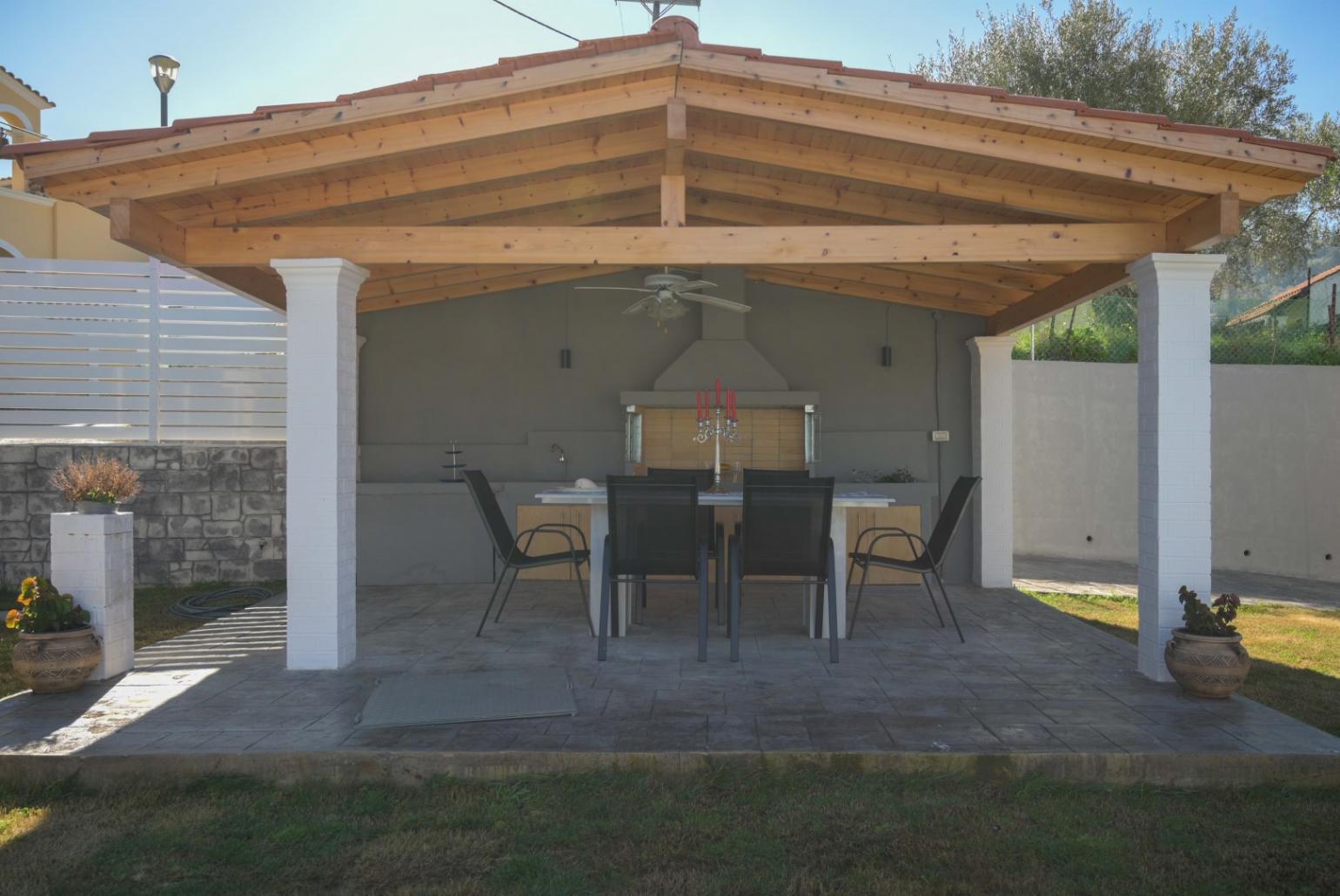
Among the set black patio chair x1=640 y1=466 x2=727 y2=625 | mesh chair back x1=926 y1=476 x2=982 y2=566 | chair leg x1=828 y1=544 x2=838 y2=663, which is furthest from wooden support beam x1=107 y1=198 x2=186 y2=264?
mesh chair back x1=926 y1=476 x2=982 y2=566

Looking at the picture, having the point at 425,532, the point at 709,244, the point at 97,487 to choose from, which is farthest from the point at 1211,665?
the point at 425,532

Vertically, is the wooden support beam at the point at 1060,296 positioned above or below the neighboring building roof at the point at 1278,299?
below

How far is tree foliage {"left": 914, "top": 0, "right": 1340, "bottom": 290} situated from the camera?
42.2 feet

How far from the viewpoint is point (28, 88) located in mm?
13898

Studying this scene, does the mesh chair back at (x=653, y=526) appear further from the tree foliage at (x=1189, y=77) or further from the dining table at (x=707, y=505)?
the tree foliage at (x=1189, y=77)

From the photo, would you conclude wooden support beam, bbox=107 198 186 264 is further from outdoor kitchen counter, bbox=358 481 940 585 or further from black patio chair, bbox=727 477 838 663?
outdoor kitchen counter, bbox=358 481 940 585

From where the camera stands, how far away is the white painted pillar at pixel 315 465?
4812mm

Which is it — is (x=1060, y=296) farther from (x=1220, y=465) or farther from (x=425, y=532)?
(x=1220, y=465)

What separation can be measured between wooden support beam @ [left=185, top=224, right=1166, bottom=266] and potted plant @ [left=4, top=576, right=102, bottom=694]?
73.6 inches

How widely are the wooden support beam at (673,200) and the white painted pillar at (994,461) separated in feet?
12.7

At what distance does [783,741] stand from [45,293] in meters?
7.36

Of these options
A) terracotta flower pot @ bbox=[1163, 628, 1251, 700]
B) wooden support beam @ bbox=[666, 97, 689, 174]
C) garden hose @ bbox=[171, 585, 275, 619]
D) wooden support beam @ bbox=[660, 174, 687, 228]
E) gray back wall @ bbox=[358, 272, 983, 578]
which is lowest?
garden hose @ bbox=[171, 585, 275, 619]

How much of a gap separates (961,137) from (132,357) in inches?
268

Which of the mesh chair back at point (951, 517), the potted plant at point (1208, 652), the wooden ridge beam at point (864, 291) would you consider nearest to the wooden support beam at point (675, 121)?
the mesh chair back at point (951, 517)
